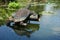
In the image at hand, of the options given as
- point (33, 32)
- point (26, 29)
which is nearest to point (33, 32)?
point (33, 32)

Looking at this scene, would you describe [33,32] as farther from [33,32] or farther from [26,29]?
[26,29]

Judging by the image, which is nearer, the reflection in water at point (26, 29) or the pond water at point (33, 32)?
the pond water at point (33, 32)

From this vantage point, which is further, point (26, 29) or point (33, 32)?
point (26, 29)

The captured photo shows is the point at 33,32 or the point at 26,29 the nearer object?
the point at 33,32

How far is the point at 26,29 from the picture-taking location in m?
11.9

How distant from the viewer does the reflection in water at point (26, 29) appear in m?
11.0

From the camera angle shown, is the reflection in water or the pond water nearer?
the pond water

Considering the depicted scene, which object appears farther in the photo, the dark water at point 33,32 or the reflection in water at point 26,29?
the reflection in water at point 26,29

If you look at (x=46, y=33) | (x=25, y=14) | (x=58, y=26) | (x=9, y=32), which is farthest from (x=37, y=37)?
(x=25, y=14)

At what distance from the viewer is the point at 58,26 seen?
12.5m

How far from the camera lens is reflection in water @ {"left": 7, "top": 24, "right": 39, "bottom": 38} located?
36.1 feet

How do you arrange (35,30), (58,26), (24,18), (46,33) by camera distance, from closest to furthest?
1. (46,33)
2. (35,30)
3. (58,26)
4. (24,18)

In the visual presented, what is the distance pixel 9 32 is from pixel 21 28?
1145mm

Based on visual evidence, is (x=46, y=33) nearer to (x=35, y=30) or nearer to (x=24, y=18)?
(x=35, y=30)
